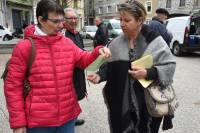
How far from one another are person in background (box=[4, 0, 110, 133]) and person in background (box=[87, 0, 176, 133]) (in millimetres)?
201

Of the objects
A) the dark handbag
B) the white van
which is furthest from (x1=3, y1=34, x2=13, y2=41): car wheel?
the dark handbag

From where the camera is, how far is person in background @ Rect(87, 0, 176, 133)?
2.69 m

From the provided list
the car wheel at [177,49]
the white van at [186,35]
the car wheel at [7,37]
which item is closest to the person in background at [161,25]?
the white van at [186,35]

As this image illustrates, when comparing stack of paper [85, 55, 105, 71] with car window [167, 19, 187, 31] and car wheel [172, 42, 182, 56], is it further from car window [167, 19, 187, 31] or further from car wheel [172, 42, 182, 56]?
car wheel [172, 42, 182, 56]

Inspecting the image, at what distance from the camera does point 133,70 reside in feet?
8.75

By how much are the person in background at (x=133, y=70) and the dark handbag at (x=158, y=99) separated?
2.1 inches

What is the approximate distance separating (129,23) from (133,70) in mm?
365

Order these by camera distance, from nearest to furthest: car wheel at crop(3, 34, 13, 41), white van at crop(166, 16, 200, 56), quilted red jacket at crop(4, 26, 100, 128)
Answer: quilted red jacket at crop(4, 26, 100, 128), white van at crop(166, 16, 200, 56), car wheel at crop(3, 34, 13, 41)

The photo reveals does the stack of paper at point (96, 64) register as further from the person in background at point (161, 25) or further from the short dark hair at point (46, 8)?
the person in background at point (161, 25)

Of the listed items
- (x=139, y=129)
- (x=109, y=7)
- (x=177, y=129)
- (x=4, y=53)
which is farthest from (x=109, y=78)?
(x=109, y=7)

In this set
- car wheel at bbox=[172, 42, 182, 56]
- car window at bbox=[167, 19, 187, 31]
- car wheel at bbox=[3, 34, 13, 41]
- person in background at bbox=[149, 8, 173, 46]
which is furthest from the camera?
car wheel at bbox=[3, 34, 13, 41]

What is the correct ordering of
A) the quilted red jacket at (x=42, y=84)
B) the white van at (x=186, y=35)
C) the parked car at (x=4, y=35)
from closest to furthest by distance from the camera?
the quilted red jacket at (x=42, y=84) → the white van at (x=186, y=35) → the parked car at (x=4, y=35)

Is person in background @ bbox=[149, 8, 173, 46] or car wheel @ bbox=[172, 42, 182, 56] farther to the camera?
car wheel @ bbox=[172, 42, 182, 56]

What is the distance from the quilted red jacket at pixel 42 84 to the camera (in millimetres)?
2492
